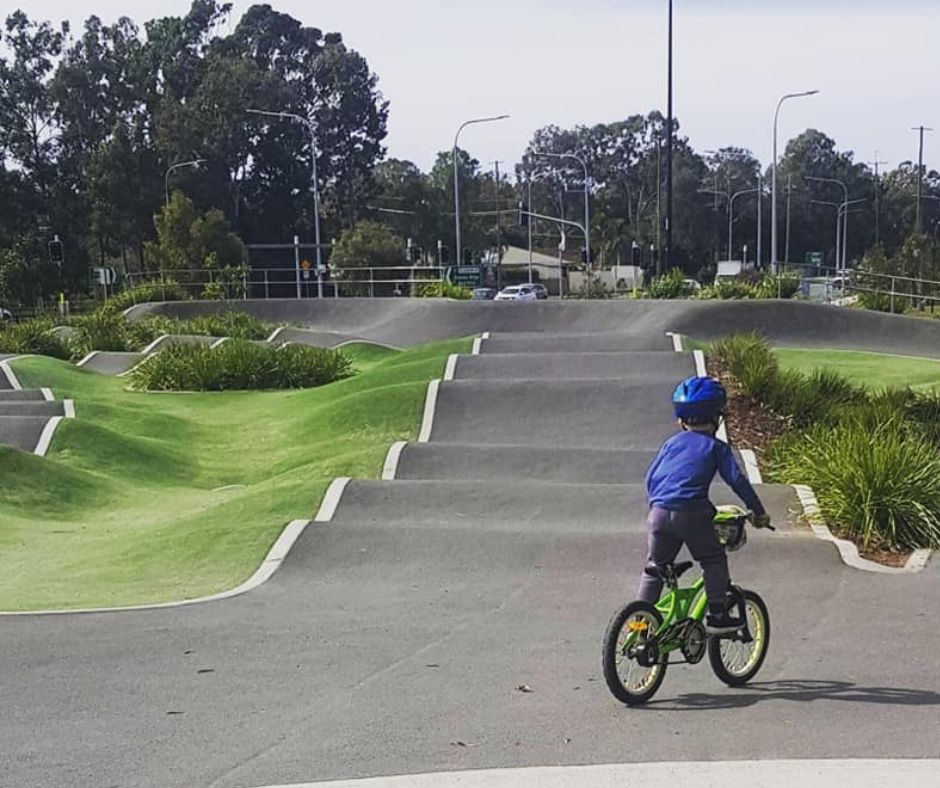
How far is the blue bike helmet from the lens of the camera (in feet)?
19.5

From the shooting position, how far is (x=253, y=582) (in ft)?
30.3

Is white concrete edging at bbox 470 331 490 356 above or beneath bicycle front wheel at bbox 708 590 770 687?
above

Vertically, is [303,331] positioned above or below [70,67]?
below

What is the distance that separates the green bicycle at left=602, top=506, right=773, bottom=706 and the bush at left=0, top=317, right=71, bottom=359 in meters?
27.8

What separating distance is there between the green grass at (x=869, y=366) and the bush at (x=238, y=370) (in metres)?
9.82

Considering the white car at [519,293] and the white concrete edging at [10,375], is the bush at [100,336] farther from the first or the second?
the white car at [519,293]

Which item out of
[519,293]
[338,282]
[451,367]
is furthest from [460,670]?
[519,293]

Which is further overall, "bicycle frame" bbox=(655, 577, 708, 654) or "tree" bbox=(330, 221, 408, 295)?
"tree" bbox=(330, 221, 408, 295)

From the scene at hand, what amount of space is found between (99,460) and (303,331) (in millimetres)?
A: 19408

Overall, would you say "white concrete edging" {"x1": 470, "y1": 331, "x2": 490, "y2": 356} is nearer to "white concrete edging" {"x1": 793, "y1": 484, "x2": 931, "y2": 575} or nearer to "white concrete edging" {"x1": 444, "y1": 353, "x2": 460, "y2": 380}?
"white concrete edging" {"x1": 444, "y1": 353, "x2": 460, "y2": 380}

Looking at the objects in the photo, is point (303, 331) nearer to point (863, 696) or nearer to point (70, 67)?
point (863, 696)

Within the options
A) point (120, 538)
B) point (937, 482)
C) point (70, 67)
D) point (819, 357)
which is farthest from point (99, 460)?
point (70, 67)

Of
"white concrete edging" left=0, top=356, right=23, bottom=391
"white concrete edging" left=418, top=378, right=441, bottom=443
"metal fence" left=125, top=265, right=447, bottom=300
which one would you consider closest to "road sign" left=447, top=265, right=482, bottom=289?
"metal fence" left=125, top=265, right=447, bottom=300

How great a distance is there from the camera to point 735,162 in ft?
417
